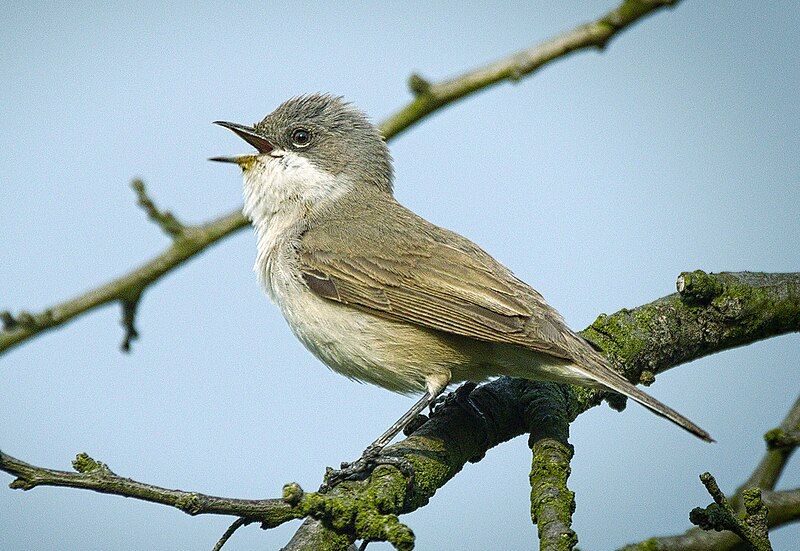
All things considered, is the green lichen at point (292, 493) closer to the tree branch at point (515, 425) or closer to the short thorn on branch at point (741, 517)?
the tree branch at point (515, 425)

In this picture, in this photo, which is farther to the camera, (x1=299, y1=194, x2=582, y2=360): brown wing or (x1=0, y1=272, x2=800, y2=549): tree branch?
(x1=299, y1=194, x2=582, y2=360): brown wing

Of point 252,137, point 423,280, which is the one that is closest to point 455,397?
point 423,280

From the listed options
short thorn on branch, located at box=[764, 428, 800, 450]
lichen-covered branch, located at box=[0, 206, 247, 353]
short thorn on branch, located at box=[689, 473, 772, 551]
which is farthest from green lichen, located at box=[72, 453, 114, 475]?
short thorn on branch, located at box=[764, 428, 800, 450]

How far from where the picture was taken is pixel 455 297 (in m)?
5.18

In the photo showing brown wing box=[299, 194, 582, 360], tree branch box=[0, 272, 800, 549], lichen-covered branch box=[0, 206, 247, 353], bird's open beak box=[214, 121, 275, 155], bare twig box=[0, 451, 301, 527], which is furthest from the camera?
bird's open beak box=[214, 121, 275, 155]

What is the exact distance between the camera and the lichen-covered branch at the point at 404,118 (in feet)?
15.2

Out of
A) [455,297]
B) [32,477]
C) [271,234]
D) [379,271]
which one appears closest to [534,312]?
[455,297]

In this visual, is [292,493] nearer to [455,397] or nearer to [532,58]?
[455,397]

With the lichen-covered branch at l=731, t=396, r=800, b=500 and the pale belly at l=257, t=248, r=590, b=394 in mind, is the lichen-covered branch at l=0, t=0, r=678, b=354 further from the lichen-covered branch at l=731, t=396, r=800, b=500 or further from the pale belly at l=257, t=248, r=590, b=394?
the lichen-covered branch at l=731, t=396, r=800, b=500

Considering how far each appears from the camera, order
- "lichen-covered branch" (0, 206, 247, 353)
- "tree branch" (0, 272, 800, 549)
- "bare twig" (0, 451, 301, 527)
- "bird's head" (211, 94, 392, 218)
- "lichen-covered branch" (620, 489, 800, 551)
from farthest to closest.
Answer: "bird's head" (211, 94, 392, 218), "lichen-covered branch" (0, 206, 247, 353), "lichen-covered branch" (620, 489, 800, 551), "tree branch" (0, 272, 800, 549), "bare twig" (0, 451, 301, 527)

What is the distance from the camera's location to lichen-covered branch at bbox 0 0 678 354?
15.2 feet

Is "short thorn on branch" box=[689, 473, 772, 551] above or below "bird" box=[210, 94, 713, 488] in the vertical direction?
below

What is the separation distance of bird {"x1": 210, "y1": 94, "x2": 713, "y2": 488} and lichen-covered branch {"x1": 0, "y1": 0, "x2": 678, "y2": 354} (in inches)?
22.6

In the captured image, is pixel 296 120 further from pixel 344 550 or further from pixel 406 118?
pixel 344 550
